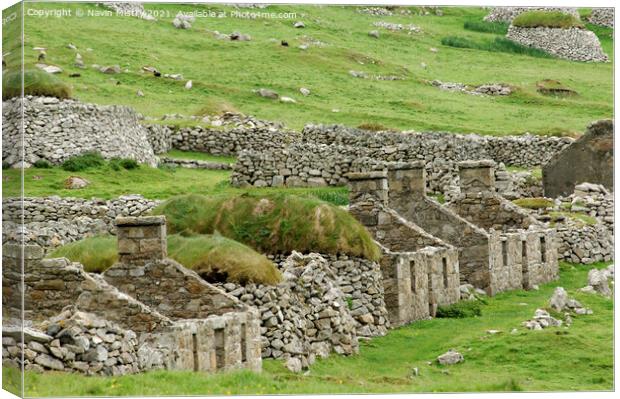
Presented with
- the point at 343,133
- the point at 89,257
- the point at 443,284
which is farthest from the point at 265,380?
the point at 343,133

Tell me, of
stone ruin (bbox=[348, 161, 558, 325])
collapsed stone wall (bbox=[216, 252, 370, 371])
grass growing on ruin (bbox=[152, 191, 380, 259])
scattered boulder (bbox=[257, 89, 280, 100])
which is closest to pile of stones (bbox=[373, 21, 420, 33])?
scattered boulder (bbox=[257, 89, 280, 100])

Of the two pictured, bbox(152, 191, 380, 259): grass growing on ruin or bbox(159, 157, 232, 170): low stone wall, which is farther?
bbox(159, 157, 232, 170): low stone wall

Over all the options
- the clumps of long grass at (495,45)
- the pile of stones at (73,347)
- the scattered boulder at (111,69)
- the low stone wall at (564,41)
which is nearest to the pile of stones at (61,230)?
the pile of stones at (73,347)

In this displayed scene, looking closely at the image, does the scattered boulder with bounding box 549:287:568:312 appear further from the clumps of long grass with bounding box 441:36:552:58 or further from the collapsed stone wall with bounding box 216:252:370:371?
the clumps of long grass with bounding box 441:36:552:58

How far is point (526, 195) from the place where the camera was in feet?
177

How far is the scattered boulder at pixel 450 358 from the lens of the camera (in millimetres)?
32719

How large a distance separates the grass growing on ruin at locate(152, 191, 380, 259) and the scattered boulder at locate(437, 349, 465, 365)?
4.03 meters

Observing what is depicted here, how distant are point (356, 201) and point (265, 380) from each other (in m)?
12.0

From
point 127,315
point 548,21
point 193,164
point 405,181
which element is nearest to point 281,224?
point 127,315

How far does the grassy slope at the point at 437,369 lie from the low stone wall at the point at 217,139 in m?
22.3

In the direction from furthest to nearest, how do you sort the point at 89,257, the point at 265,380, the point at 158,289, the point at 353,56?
the point at 353,56
the point at 89,257
the point at 158,289
the point at 265,380

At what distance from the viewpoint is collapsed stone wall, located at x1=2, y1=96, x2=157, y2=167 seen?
178 ft

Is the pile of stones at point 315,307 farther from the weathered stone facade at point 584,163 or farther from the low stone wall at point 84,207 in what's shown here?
the weathered stone facade at point 584,163

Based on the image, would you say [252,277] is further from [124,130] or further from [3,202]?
[124,130]
